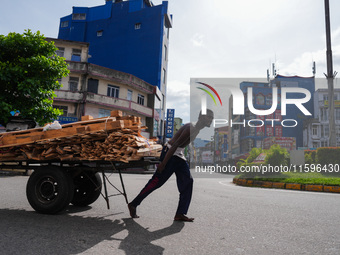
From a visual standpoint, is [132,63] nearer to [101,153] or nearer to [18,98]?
[18,98]

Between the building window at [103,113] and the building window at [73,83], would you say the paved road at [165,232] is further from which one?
the building window at [73,83]

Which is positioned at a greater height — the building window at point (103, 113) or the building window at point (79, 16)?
the building window at point (79, 16)

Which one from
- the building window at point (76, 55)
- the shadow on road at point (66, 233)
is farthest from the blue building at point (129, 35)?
the shadow on road at point (66, 233)

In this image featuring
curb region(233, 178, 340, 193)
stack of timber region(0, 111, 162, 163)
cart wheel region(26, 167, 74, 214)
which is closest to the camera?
stack of timber region(0, 111, 162, 163)

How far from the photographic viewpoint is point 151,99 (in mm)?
34281

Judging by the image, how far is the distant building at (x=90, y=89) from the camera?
2723 centimetres

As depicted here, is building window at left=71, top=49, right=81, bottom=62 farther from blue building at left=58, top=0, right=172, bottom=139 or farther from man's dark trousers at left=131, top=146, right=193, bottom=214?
man's dark trousers at left=131, top=146, right=193, bottom=214

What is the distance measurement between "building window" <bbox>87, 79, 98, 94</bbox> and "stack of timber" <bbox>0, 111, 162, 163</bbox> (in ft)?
82.2

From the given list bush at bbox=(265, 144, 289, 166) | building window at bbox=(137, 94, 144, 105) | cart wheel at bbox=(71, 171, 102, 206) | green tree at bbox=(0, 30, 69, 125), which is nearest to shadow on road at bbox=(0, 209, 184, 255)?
cart wheel at bbox=(71, 171, 102, 206)

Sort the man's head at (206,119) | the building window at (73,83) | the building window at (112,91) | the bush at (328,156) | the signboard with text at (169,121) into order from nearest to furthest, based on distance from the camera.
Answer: the man's head at (206,119), the bush at (328,156), the building window at (73,83), the building window at (112,91), the signboard with text at (169,121)

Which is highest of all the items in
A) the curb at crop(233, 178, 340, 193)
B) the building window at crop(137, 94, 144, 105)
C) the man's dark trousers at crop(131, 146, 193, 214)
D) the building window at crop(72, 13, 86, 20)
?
the building window at crop(72, 13, 86, 20)

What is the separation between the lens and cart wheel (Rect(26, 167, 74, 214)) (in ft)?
13.4

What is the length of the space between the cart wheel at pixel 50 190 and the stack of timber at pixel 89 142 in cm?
24

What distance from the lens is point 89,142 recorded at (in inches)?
162
